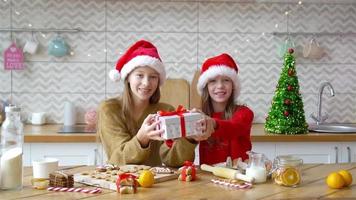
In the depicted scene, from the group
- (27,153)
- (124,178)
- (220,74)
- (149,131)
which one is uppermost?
(220,74)

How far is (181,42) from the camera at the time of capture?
3531 millimetres

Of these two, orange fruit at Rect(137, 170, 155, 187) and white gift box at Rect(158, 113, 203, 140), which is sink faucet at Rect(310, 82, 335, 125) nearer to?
white gift box at Rect(158, 113, 203, 140)

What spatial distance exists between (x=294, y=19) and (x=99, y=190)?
2.43 m

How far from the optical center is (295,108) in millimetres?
3164

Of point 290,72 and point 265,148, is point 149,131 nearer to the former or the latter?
point 265,148

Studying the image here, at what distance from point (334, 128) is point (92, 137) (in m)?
1.63

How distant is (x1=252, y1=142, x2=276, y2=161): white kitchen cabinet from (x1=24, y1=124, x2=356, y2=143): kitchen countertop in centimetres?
4

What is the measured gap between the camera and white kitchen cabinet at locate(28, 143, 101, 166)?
115 inches

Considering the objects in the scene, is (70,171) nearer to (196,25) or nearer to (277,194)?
(277,194)

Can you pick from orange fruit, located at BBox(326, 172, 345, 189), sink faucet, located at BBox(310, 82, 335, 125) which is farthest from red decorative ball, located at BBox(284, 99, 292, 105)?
orange fruit, located at BBox(326, 172, 345, 189)

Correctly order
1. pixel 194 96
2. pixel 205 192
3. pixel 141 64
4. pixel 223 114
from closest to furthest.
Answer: pixel 205 192 → pixel 141 64 → pixel 223 114 → pixel 194 96

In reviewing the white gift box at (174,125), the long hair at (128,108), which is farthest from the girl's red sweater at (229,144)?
the white gift box at (174,125)

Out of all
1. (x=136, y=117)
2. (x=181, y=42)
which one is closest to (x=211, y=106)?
(x=136, y=117)

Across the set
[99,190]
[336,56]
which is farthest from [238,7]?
[99,190]
